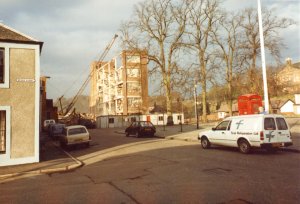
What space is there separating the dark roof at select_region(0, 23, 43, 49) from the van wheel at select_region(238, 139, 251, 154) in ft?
36.8

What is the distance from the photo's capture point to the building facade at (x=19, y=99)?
13797 mm

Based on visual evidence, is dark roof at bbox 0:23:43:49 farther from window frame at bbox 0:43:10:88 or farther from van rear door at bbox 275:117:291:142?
van rear door at bbox 275:117:291:142

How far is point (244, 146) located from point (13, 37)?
1254 centimetres

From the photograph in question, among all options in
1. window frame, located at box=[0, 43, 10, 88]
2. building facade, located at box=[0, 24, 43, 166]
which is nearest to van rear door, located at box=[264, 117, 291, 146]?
building facade, located at box=[0, 24, 43, 166]

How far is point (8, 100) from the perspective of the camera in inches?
548

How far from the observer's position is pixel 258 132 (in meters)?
13.4

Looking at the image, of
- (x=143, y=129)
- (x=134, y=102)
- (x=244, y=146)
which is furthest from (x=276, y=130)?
(x=134, y=102)

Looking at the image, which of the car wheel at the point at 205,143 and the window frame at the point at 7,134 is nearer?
the window frame at the point at 7,134

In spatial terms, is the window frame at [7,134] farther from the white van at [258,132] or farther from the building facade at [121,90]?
the building facade at [121,90]

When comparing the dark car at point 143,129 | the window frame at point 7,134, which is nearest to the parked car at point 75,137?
the window frame at point 7,134

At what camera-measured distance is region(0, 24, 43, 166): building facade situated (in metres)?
13.8

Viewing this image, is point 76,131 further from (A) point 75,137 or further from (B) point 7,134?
(B) point 7,134

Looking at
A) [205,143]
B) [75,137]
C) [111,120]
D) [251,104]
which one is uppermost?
[251,104]

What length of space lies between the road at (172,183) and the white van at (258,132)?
1.39 metres
